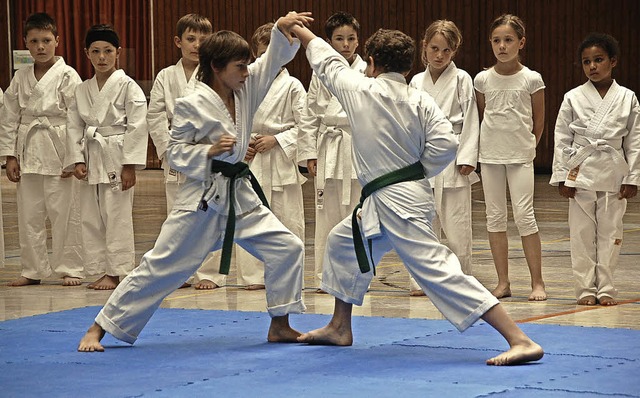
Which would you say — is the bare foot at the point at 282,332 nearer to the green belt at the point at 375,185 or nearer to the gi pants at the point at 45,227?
the green belt at the point at 375,185

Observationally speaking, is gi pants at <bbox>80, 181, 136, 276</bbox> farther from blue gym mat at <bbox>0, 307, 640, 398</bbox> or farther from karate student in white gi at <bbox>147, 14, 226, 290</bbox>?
blue gym mat at <bbox>0, 307, 640, 398</bbox>

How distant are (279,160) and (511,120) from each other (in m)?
1.51

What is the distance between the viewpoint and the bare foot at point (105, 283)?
714cm

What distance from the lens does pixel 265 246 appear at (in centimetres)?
505

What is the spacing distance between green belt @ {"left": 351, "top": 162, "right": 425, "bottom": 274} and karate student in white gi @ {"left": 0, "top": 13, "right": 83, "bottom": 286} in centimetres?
306

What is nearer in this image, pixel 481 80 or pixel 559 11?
pixel 481 80

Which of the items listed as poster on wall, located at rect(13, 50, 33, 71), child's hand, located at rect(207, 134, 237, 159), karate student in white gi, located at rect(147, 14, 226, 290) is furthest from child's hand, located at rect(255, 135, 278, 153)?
poster on wall, located at rect(13, 50, 33, 71)

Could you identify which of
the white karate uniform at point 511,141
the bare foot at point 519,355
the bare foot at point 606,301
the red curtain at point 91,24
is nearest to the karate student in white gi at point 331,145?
the white karate uniform at point 511,141

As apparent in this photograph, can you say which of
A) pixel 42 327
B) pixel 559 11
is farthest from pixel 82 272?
pixel 559 11

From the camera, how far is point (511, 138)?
6551 mm

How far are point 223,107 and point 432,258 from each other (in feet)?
3.79

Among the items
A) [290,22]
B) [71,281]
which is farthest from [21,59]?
[290,22]

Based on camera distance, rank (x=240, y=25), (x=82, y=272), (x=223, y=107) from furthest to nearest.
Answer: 1. (x=240, y=25)
2. (x=82, y=272)
3. (x=223, y=107)

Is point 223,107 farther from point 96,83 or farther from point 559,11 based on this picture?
point 559,11
